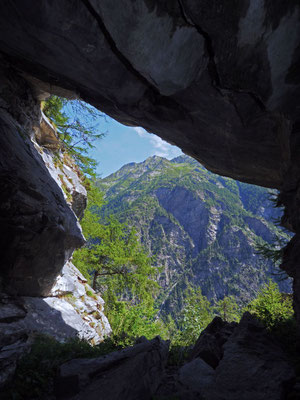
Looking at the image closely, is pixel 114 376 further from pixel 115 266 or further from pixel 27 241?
pixel 115 266

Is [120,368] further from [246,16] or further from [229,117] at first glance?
[246,16]

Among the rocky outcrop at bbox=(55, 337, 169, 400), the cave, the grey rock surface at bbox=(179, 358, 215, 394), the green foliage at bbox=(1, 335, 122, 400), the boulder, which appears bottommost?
the green foliage at bbox=(1, 335, 122, 400)

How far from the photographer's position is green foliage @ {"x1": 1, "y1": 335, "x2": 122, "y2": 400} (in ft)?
16.6

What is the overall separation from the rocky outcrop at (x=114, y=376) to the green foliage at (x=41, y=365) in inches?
17.5

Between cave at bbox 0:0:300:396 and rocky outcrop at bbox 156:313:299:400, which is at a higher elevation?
cave at bbox 0:0:300:396

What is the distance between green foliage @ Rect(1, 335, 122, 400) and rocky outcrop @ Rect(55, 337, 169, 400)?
0.44 metres

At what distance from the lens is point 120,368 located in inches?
221

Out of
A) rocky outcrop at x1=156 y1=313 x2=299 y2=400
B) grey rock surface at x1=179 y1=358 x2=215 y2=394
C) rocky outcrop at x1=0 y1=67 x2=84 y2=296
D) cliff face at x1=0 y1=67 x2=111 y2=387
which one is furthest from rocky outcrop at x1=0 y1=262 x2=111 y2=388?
grey rock surface at x1=179 y1=358 x2=215 y2=394

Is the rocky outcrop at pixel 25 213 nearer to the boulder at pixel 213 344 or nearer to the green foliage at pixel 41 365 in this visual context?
the green foliage at pixel 41 365

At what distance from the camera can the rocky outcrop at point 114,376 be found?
4.91 metres

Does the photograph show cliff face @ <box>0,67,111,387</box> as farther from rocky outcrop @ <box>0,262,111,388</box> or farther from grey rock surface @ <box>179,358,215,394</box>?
grey rock surface @ <box>179,358,215,394</box>

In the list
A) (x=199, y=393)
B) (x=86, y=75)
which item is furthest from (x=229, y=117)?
(x=199, y=393)

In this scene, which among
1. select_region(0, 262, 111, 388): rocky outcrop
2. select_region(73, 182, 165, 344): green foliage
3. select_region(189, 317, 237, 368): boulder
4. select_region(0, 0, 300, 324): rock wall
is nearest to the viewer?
select_region(0, 0, 300, 324): rock wall

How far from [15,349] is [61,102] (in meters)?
13.7
